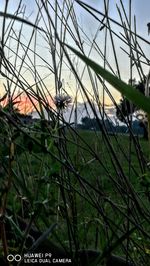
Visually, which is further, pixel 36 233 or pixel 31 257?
pixel 36 233

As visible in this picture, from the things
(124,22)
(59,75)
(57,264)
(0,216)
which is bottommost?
(57,264)

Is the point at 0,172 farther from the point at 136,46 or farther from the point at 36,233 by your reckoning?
the point at 136,46

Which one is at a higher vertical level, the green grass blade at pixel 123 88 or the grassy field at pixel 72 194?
the green grass blade at pixel 123 88

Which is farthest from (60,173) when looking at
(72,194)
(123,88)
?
(123,88)

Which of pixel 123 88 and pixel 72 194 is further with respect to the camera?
pixel 72 194

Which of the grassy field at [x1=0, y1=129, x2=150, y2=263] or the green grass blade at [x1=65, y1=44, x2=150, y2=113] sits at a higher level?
the green grass blade at [x1=65, y1=44, x2=150, y2=113]

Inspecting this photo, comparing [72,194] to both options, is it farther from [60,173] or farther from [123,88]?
[123,88]

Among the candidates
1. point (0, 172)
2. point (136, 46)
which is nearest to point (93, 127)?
point (136, 46)

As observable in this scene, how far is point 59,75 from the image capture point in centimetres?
109

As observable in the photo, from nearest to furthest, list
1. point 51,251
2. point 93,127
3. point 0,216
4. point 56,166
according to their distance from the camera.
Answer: point 0,216 < point 56,166 < point 51,251 < point 93,127

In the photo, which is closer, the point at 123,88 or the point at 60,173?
the point at 123,88

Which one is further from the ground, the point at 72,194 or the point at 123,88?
the point at 123,88

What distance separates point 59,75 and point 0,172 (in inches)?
18.2

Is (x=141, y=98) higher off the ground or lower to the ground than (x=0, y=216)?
higher
